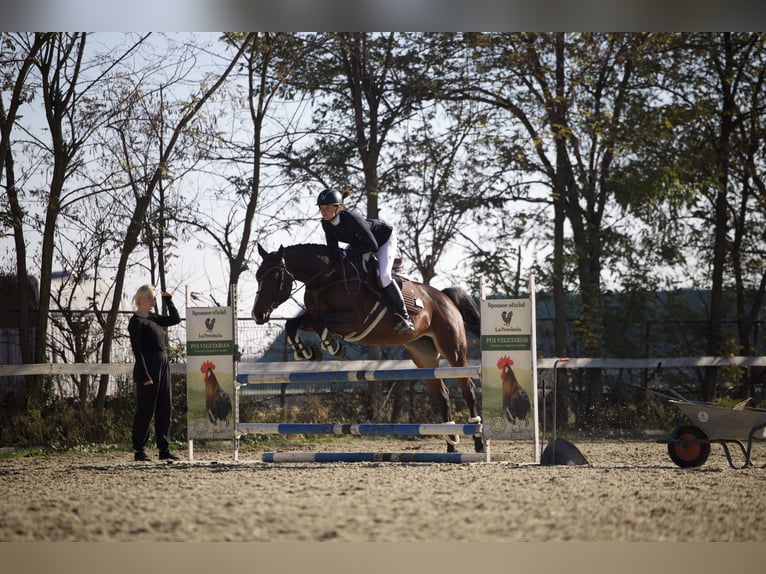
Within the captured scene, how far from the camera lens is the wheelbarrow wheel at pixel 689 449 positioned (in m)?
5.95

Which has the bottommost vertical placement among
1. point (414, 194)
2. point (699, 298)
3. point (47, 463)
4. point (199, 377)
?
point (47, 463)

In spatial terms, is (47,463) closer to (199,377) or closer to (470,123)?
(199,377)

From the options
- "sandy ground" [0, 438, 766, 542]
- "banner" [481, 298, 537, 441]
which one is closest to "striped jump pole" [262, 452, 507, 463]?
"sandy ground" [0, 438, 766, 542]

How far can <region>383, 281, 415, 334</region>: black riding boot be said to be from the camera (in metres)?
6.38

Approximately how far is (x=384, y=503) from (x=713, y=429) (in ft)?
8.68

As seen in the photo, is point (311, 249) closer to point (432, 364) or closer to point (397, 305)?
point (397, 305)

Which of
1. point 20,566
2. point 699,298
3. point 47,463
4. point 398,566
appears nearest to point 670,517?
point 398,566

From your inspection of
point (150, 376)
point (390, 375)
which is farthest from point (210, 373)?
point (390, 375)

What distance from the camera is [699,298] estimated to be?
36.4ft

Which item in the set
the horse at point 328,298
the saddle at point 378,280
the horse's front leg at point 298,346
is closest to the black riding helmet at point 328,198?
the horse at point 328,298

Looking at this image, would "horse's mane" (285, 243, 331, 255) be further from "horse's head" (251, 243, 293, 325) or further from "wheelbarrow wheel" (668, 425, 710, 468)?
"wheelbarrow wheel" (668, 425, 710, 468)

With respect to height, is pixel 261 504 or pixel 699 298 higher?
pixel 699 298
